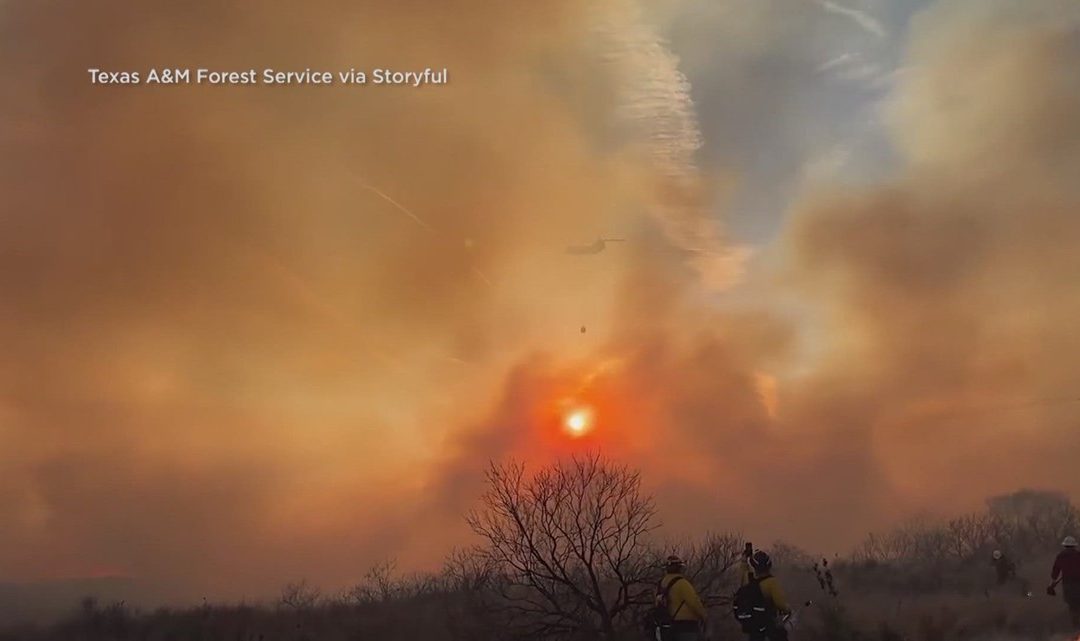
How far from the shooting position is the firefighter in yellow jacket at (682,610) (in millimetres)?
13266

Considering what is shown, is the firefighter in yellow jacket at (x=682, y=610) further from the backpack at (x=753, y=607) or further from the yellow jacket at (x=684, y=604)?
the backpack at (x=753, y=607)

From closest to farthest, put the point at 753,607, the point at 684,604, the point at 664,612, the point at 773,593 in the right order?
the point at 773,593
the point at 753,607
the point at 684,604
the point at 664,612

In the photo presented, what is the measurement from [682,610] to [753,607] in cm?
109

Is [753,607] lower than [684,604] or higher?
lower

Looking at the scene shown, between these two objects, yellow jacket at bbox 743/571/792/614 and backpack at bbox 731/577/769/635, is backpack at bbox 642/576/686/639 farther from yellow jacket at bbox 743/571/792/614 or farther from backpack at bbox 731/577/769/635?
yellow jacket at bbox 743/571/792/614

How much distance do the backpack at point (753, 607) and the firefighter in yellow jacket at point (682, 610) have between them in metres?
0.65

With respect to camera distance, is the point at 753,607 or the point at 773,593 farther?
the point at 753,607

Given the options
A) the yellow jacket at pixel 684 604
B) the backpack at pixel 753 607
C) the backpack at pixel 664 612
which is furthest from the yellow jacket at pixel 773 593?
the backpack at pixel 664 612

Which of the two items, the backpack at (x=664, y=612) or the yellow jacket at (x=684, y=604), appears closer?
the yellow jacket at (x=684, y=604)

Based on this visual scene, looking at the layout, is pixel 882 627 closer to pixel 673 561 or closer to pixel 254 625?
pixel 673 561

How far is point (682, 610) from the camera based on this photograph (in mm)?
13281

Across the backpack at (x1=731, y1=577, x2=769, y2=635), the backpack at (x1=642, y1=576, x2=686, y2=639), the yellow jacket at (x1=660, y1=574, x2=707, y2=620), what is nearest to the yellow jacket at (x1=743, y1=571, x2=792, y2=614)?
the backpack at (x1=731, y1=577, x2=769, y2=635)

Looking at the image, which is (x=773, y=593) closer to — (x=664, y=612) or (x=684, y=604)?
(x=684, y=604)

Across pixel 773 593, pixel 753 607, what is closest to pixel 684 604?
pixel 753 607
